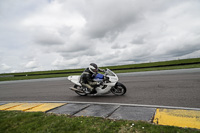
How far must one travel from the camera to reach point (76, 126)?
10.3 feet

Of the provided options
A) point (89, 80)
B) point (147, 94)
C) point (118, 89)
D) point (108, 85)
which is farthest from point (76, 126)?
point (147, 94)

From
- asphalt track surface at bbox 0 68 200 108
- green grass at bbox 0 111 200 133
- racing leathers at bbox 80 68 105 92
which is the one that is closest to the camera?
green grass at bbox 0 111 200 133

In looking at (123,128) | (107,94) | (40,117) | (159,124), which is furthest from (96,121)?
(107,94)

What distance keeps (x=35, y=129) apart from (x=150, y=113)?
10.9ft

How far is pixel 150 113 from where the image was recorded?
12.0 ft

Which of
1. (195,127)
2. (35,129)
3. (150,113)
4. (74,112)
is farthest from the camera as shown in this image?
(74,112)

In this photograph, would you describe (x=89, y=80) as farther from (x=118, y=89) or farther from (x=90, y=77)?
(x=118, y=89)

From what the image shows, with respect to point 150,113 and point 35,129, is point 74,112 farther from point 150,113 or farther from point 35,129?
point 150,113

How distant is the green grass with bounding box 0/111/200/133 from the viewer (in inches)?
108

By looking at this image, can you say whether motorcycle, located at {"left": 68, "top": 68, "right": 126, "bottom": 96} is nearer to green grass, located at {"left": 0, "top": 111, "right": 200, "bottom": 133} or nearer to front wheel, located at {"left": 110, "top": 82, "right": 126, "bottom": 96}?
front wheel, located at {"left": 110, "top": 82, "right": 126, "bottom": 96}

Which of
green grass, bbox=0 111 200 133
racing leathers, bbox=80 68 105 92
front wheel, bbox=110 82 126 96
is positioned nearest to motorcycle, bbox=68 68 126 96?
front wheel, bbox=110 82 126 96

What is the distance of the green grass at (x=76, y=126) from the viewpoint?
2.73m

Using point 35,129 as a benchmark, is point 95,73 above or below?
above

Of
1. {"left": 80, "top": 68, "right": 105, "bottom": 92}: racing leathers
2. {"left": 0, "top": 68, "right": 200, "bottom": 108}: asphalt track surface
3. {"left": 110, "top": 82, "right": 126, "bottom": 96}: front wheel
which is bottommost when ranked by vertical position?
{"left": 0, "top": 68, "right": 200, "bottom": 108}: asphalt track surface
